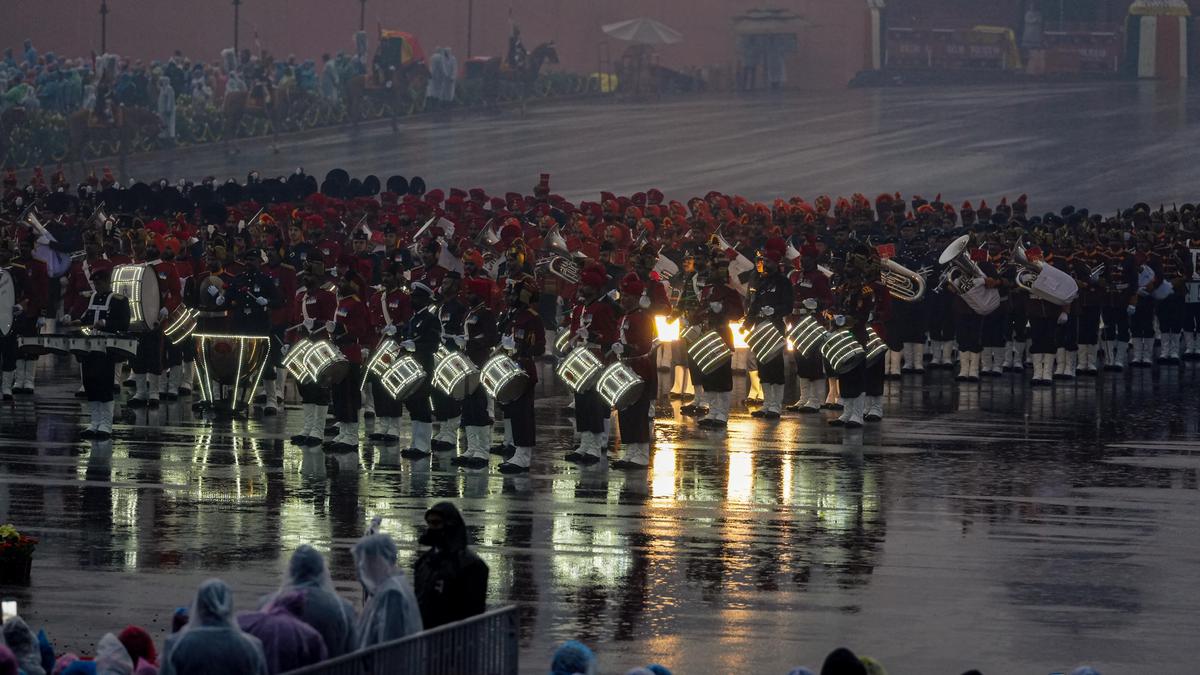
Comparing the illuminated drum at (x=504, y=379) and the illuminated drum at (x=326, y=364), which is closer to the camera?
the illuminated drum at (x=504, y=379)

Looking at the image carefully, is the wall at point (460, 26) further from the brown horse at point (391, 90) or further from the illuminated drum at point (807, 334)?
the illuminated drum at point (807, 334)

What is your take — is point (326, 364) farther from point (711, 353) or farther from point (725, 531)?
point (725, 531)

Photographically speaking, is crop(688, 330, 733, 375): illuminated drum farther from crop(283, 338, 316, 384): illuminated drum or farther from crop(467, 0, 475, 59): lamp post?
crop(467, 0, 475, 59): lamp post

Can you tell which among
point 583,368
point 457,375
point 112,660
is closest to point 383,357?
point 457,375

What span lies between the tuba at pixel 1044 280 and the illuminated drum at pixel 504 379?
32.0 ft

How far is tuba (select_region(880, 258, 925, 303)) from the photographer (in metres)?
25.1

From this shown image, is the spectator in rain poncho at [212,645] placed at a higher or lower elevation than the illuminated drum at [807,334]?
lower

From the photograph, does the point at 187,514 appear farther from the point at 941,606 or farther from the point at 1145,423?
the point at 1145,423

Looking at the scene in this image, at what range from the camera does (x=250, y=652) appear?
8328mm

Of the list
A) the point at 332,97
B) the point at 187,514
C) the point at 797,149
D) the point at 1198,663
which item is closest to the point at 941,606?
the point at 1198,663

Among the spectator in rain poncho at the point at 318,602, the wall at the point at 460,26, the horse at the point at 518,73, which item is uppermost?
the wall at the point at 460,26

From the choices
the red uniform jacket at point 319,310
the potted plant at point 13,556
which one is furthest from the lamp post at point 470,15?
the potted plant at point 13,556

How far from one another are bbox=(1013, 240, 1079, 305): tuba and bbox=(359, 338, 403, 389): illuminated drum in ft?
30.9

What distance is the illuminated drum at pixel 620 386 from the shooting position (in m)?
18.6
